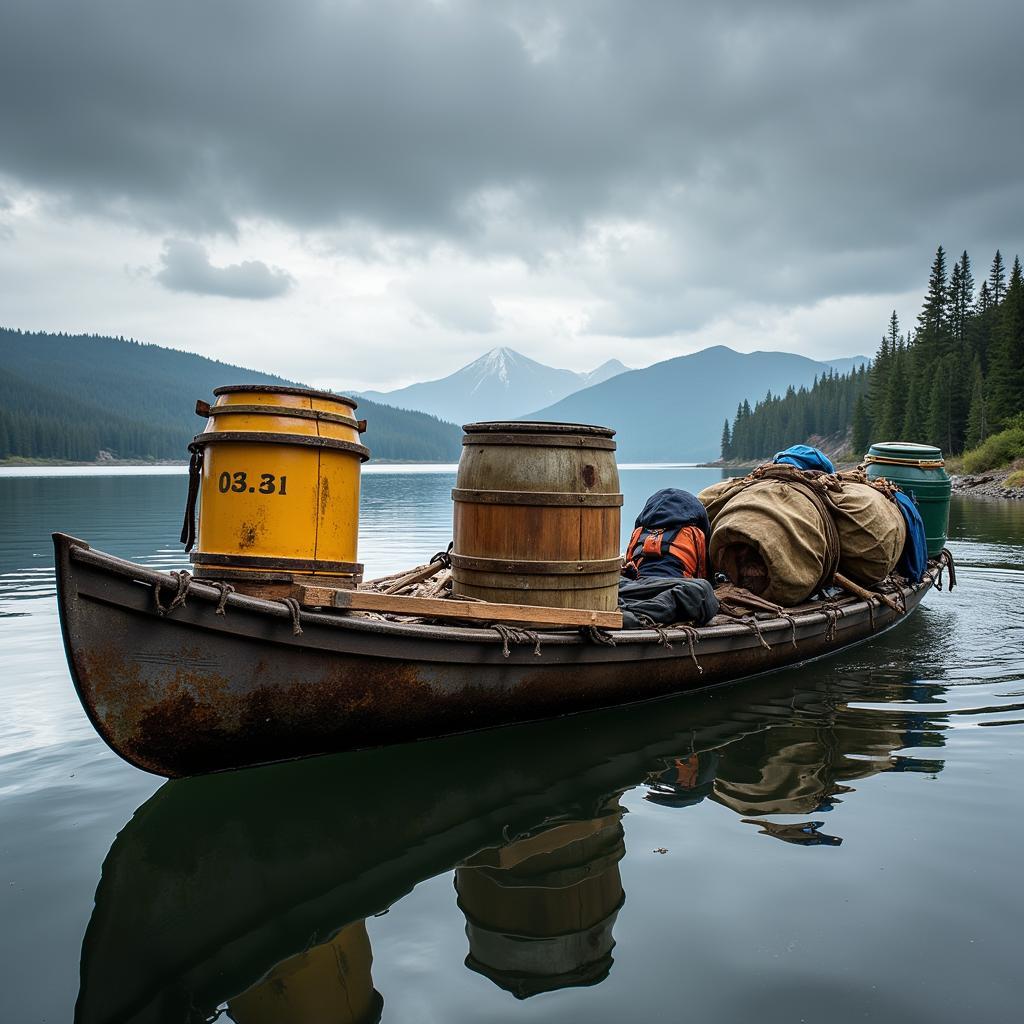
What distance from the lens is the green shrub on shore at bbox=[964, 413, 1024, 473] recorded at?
48094 millimetres

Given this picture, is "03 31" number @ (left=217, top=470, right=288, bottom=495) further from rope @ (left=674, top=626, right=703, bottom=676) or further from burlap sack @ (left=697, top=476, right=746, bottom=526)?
burlap sack @ (left=697, top=476, right=746, bottom=526)

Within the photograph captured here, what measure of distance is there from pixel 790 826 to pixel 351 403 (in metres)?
3.89

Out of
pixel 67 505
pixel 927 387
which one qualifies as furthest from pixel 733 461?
pixel 67 505

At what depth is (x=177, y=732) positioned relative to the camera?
16.9 feet

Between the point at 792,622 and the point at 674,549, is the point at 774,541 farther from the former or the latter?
the point at 674,549

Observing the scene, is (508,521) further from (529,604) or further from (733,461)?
(733,461)

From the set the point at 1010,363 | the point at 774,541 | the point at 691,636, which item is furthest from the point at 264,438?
the point at 1010,363

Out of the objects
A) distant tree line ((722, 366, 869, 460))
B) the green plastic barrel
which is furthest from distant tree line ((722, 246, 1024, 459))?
the green plastic barrel

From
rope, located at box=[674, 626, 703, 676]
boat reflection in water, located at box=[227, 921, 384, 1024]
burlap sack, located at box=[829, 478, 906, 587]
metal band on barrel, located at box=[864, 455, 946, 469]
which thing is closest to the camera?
boat reflection in water, located at box=[227, 921, 384, 1024]

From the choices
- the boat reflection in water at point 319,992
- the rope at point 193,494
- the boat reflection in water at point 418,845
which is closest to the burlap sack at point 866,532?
the boat reflection in water at point 418,845

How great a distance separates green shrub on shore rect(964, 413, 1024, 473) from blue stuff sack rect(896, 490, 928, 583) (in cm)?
4308

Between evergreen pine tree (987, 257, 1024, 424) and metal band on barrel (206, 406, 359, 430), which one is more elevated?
evergreen pine tree (987, 257, 1024, 424)

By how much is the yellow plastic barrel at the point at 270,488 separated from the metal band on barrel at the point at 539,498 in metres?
1.17

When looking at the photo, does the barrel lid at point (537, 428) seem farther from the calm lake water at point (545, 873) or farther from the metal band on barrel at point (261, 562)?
the calm lake water at point (545, 873)
